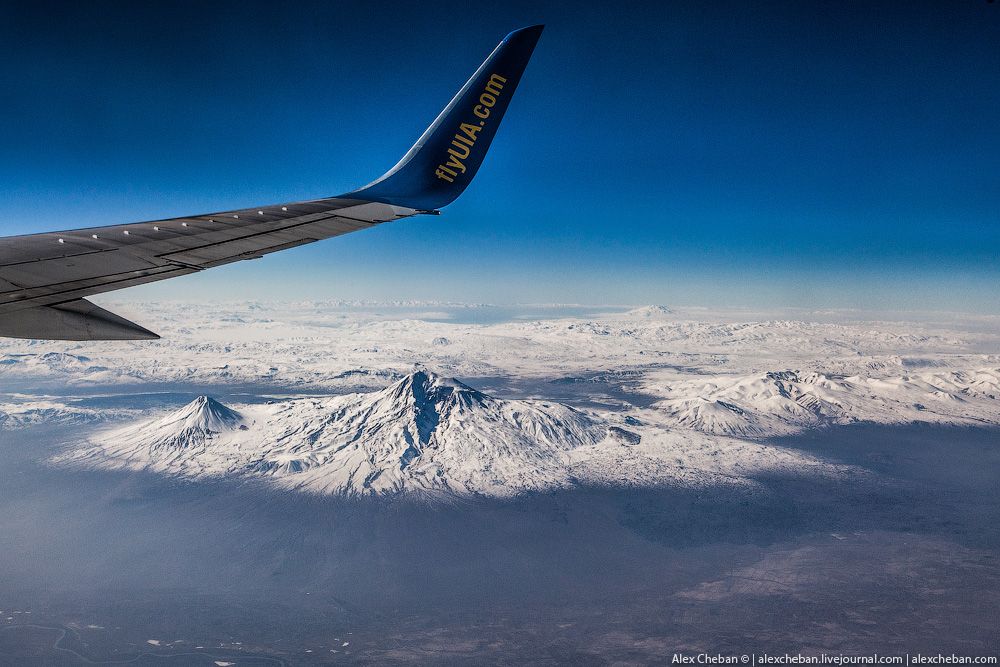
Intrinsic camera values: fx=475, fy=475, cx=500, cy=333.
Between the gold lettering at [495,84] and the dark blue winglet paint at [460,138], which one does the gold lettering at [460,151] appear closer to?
the dark blue winglet paint at [460,138]

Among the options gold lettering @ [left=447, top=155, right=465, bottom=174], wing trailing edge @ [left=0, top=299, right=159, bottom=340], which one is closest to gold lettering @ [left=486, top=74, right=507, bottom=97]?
gold lettering @ [left=447, top=155, right=465, bottom=174]

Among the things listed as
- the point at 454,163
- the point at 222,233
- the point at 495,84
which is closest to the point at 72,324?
the point at 222,233

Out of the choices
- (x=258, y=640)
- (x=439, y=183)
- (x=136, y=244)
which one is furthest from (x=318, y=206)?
(x=258, y=640)

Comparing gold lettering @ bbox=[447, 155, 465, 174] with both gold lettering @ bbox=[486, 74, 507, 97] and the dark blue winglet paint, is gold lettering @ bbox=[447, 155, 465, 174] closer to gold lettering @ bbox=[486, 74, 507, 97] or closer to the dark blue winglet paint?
the dark blue winglet paint

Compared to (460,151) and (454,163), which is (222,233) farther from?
(460,151)

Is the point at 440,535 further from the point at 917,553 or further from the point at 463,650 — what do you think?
the point at 917,553

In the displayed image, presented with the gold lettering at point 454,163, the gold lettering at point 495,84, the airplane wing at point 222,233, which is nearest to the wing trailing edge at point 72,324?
the airplane wing at point 222,233
